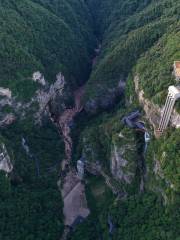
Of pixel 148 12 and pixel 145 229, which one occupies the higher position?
pixel 148 12

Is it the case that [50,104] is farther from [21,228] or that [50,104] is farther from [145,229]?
[145,229]

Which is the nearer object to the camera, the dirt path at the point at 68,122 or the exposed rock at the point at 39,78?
the dirt path at the point at 68,122

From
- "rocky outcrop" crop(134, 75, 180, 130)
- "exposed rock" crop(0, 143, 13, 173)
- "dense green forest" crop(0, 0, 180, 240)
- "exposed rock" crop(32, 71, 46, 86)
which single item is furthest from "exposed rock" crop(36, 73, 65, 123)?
"rocky outcrop" crop(134, 75, 180, 130)

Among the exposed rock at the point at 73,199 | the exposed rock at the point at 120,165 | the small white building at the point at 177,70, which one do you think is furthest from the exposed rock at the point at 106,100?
the small white building at the point at 177,70

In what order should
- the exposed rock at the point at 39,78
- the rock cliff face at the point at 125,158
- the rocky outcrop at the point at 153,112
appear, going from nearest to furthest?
the rocky outcrop at the point at 153,112
the rock cliff face at the point at 125,158
the exposed rock at the point at 39,78

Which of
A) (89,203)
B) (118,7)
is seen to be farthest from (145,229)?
(118,7)

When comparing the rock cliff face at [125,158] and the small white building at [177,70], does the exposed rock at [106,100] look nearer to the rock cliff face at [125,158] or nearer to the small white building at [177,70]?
the rock cliff face at [125,158]

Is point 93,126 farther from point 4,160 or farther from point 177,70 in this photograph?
point 177,70
